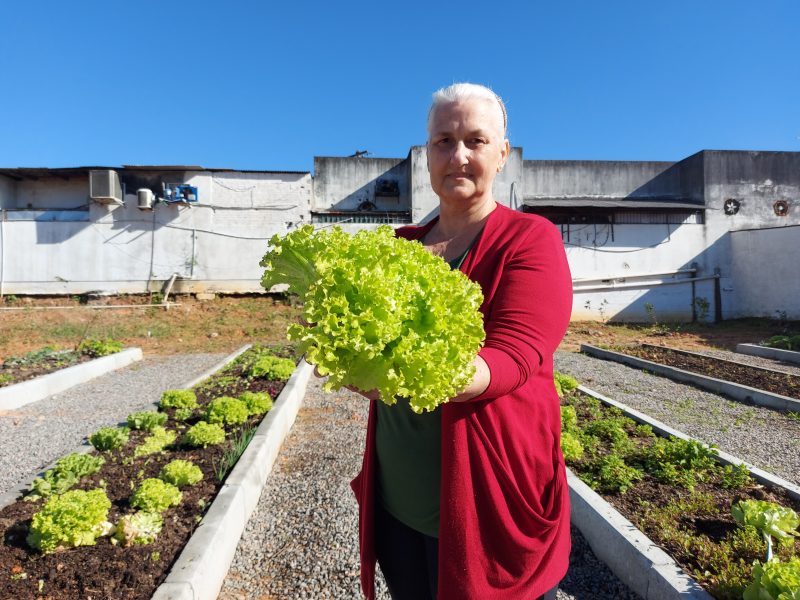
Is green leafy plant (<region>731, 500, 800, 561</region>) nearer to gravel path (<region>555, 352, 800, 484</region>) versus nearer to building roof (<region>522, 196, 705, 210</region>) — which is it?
gravel path (<region>555, 352, 800, 484</region>)

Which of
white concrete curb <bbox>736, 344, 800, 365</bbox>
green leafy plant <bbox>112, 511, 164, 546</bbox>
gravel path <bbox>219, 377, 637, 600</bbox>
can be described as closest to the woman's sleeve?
gravel path <bbox>219, 377, 637, 600</bbox>

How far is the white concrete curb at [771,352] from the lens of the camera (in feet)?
38.1

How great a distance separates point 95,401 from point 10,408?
1218 mm

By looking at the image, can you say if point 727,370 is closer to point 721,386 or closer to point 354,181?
point 721,386

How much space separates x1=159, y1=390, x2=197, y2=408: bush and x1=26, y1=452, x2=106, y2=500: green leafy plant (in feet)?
6.69

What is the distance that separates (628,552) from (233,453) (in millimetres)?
3723

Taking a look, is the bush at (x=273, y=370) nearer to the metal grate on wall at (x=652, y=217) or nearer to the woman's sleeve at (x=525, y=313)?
the woman's sleeve at (x=525, y=313)

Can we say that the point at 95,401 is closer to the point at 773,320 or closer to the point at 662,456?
the point at 662,456

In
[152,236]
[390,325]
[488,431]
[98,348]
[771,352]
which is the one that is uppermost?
[152,236]

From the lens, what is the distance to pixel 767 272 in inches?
789

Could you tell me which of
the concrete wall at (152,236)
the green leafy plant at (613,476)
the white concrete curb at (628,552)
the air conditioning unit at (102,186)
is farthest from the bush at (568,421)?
the air conditioning unit at (102,186)

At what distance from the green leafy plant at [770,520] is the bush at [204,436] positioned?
490cm

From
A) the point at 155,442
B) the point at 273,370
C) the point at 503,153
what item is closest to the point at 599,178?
the point at 273,370

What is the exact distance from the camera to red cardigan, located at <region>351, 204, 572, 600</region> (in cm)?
141
